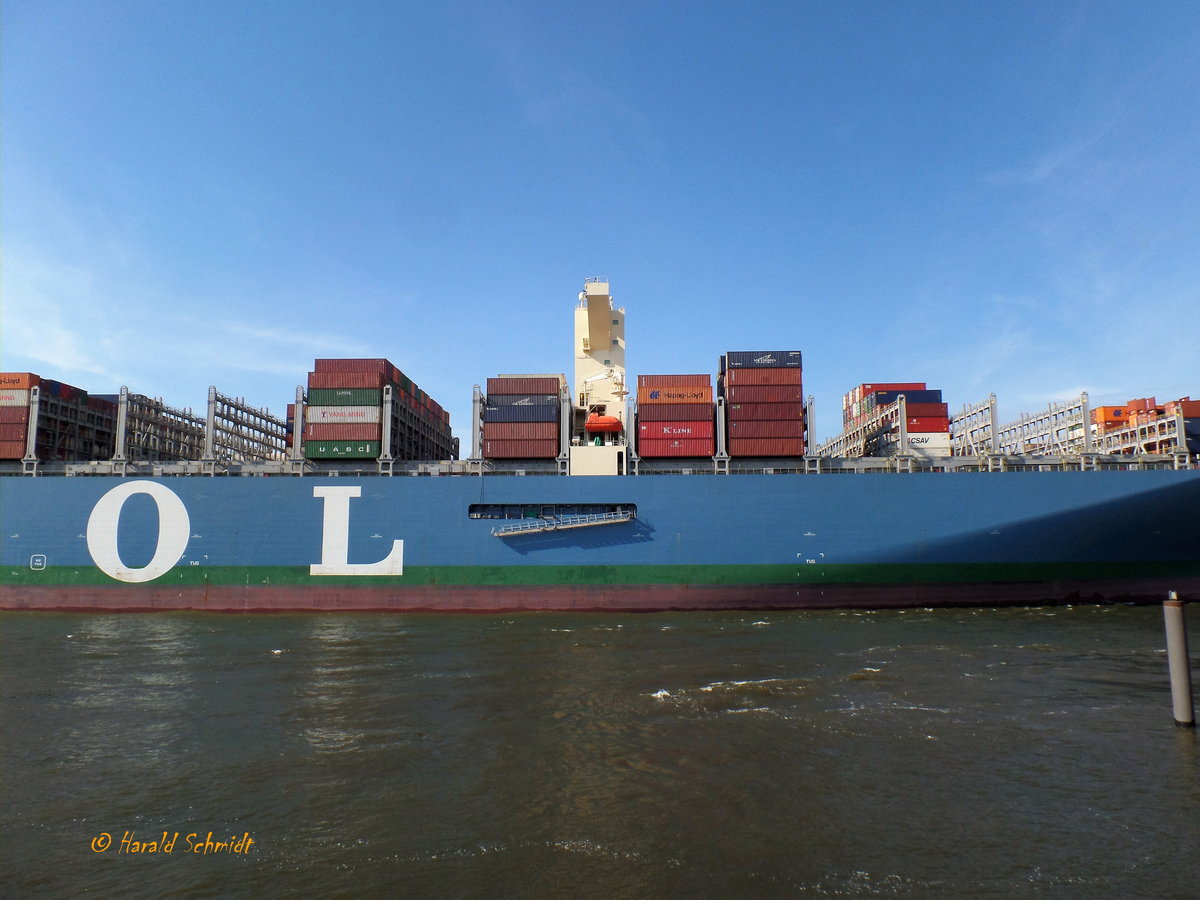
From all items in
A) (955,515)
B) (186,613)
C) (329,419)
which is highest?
(329,419)

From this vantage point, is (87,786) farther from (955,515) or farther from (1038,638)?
(955,515)

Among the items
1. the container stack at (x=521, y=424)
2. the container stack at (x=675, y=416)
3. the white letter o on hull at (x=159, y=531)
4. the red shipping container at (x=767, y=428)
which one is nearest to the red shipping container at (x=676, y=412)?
the container stack at (x=675, y=416)

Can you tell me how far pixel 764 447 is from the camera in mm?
26766

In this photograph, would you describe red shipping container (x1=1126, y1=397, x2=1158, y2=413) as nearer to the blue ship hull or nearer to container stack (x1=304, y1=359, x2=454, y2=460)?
the blue ship hull

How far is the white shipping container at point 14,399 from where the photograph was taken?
27797 mm

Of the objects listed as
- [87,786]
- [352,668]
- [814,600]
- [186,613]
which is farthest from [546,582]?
[87,786]

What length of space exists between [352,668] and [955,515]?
21925mm

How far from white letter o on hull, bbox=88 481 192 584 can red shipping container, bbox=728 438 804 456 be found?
22.5 meters

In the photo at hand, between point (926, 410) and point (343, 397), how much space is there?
27327 millimetres

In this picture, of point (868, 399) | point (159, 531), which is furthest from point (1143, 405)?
point (159, 531)

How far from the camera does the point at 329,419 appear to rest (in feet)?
89.8

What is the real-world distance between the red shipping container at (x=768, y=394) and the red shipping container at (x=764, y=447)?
1728 mm

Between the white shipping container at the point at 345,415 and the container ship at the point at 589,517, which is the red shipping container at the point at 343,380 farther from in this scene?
the white shipping container at the point at 345,415

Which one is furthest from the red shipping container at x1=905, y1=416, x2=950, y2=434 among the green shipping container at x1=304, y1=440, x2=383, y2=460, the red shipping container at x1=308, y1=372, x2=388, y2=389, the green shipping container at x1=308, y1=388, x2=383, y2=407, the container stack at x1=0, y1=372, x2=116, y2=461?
the container stack at x1=0, y1=372, x2=116, y2=461
